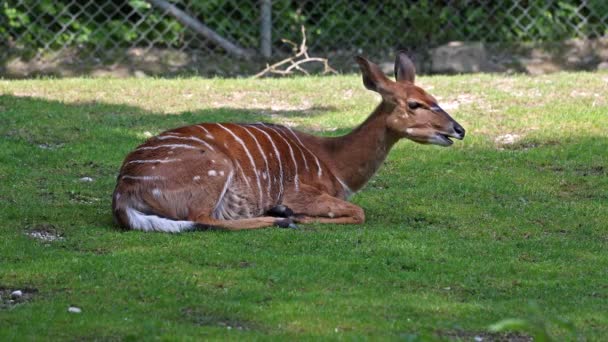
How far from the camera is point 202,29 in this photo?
46.8ft

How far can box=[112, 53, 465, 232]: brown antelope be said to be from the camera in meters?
7.46

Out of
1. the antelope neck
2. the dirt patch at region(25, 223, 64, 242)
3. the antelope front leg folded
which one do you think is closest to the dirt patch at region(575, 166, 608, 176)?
the antelope neck

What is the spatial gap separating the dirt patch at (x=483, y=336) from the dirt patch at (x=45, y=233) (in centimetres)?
274

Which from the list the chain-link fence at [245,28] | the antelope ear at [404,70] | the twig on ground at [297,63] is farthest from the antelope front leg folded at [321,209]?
the chain-link fence at [245,28]

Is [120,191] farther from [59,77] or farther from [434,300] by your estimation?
[59,77]

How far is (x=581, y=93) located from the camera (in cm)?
1209

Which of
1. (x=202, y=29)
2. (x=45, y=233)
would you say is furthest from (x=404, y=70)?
(x=202, y=29)

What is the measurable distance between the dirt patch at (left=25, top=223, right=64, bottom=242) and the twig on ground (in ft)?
20.6

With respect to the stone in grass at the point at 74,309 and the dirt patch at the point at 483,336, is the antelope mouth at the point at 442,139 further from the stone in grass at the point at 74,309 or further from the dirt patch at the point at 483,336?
the stone in grass at the point at 74,309

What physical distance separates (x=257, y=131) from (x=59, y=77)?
578cm

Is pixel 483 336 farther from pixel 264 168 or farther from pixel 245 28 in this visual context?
pixel 245 28

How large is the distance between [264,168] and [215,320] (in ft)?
8.02

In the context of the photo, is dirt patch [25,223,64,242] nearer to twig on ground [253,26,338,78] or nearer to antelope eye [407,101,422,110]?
antelope eye [407,101,422,110]

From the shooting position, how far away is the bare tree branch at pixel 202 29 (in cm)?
1408
